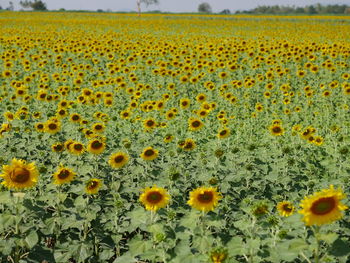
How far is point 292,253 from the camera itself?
2.18 m

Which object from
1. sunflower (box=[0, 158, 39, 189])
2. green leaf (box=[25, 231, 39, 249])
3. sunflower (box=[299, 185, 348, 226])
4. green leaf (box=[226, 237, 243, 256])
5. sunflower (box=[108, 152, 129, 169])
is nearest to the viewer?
sunflower (box=[299, 185, 348, 226])

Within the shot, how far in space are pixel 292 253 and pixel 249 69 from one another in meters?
12.3

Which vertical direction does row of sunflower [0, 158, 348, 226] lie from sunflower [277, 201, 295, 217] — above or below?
above

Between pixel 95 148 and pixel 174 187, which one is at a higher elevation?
pixel 95 148

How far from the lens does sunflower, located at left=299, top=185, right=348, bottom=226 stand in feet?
6.68

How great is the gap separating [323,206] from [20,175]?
8.00 feet

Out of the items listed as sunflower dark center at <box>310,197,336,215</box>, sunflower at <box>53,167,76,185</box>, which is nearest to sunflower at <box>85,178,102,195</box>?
sunflower at <box>53,167,76,185</box>

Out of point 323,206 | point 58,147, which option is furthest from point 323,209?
point 58,147

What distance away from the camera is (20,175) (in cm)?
300

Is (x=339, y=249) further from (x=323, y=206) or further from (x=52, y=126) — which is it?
(x=52, y=126)

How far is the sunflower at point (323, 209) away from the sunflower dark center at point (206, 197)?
2.73 ft

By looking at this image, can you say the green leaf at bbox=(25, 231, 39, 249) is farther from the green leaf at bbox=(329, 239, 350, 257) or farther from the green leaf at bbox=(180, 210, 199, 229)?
the green leaf at bbox=(329, 239, 350, 257)

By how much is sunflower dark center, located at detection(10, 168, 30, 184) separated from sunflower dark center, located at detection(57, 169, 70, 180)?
0.45 meters

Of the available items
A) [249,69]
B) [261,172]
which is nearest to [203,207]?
[261,172]
